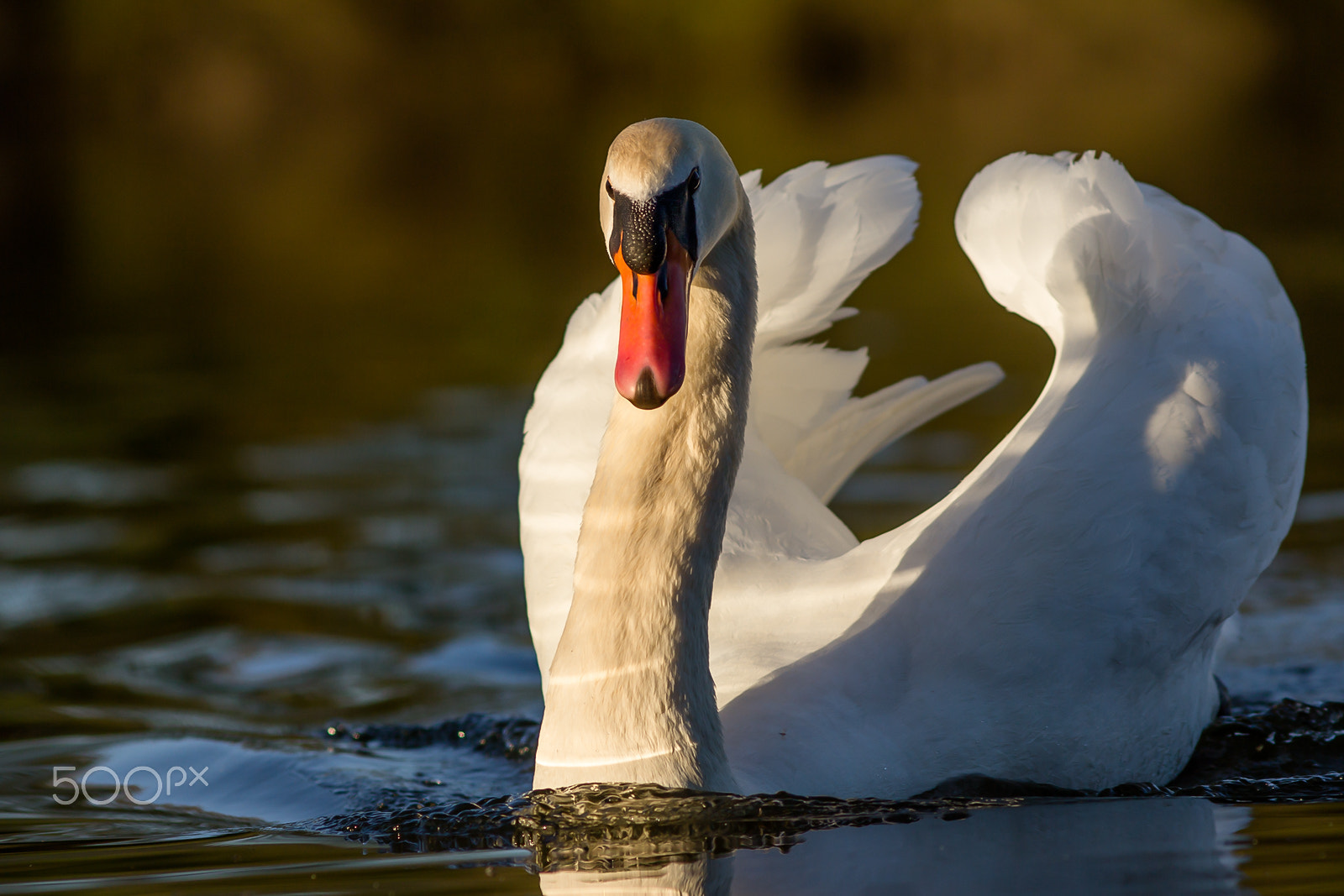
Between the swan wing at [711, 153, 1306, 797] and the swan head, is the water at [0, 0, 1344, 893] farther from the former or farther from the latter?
the swan head

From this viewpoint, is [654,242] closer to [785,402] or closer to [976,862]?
[976,862]

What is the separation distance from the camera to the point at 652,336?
12.2ft

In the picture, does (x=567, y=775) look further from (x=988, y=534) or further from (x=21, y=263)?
(x=21, y=263)

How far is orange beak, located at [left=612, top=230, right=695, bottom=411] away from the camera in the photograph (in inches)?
145

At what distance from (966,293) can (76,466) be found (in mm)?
8290

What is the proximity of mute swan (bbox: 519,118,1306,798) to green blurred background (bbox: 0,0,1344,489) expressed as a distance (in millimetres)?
3768

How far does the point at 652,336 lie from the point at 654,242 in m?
0.20

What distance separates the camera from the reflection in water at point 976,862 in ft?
11.7

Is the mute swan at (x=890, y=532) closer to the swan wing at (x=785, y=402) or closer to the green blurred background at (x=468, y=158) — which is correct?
the swan wing at (x=785, y=402)

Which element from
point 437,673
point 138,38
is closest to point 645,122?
point 437,673

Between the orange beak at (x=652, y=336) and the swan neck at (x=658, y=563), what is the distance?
39 cm

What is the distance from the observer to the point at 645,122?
387 cm

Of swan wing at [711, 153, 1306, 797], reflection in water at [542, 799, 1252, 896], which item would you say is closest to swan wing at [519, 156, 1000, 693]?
swan wing at [711, 153, 1306, 797]

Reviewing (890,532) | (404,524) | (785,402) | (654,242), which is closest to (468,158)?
(404,524)
